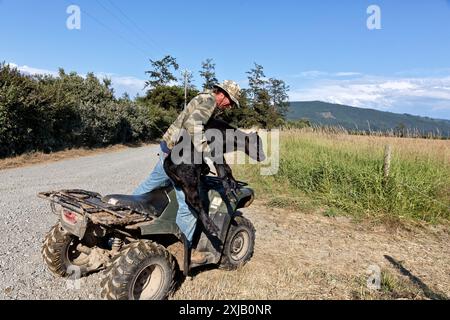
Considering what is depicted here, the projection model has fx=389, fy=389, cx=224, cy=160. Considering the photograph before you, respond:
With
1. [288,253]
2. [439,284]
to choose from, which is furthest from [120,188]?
[439,284]

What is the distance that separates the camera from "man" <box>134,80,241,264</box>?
11.6ft

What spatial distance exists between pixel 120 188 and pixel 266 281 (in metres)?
5.55

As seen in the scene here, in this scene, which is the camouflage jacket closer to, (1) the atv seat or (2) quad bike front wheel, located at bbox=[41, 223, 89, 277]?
(1) the atv seat

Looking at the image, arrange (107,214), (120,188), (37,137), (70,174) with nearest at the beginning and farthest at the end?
(107,214)
(120,188)
(70,174)
(37,137)

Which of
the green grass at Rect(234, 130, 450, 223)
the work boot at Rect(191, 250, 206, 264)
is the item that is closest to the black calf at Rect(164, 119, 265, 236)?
the work boot at Rect(191, 250, 206, 264)

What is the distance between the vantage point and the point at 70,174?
1059 centimetres

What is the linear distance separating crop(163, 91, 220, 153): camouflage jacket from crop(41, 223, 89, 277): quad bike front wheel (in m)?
1.34

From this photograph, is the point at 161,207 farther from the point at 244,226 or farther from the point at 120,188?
the point at 120,188

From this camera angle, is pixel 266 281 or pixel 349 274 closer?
pixel 266 281

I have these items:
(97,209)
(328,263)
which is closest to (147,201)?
(97,209)

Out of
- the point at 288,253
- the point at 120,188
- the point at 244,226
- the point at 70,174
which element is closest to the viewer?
the point at 244,226

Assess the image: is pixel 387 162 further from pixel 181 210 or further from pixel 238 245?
pixel 181 210

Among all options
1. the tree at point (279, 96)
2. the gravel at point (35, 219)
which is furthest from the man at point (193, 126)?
the tree at point (279, 96)

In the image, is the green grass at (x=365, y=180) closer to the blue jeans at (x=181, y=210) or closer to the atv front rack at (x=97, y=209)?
the blue jeans at (x=181, y=210)
